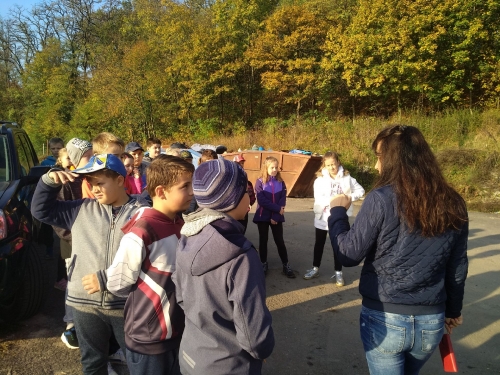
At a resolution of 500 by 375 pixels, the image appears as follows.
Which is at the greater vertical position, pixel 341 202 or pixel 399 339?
pixel 341 202

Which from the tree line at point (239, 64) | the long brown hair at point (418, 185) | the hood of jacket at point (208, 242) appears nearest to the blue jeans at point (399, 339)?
the long brown hair at point (418, 185)

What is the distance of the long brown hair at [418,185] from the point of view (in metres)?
1.97

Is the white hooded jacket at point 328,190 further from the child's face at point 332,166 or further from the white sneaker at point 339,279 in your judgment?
the white sneaker at point 339,279

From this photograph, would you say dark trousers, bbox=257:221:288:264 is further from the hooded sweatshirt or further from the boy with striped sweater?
the hooded sweatshirt

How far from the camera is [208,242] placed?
1.70 m

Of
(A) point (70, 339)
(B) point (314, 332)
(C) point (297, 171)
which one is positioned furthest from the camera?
(C) point (297, 171)

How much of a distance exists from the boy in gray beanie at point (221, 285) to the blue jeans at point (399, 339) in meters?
0.71

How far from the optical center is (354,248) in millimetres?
2104

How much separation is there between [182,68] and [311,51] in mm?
9881

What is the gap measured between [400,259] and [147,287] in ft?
4.38

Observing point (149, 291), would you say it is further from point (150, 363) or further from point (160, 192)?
point (160, 192)

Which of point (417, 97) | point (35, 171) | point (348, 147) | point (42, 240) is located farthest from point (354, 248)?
point (417, 97)

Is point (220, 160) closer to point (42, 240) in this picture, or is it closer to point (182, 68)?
point (42, 240)

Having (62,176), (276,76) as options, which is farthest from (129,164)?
(276,76)
